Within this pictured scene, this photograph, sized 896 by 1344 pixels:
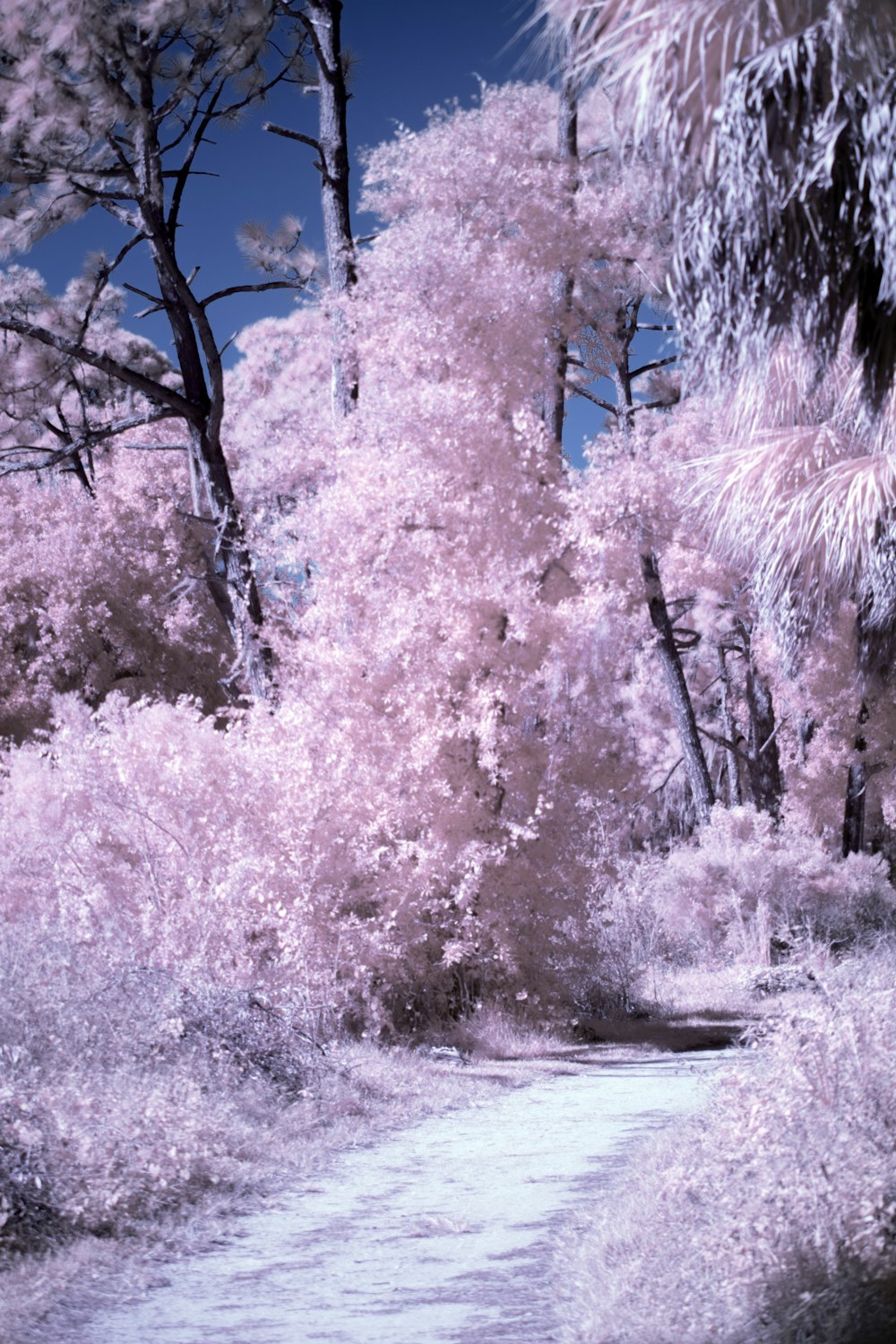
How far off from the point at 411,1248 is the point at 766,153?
4.90 metres

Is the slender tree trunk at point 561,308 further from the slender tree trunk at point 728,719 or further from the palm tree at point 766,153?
the slender tree trunk at point 728,719

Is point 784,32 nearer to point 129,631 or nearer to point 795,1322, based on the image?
point 795,1322

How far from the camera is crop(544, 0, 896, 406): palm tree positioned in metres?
A: 5.80

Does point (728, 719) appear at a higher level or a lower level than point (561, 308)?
lower

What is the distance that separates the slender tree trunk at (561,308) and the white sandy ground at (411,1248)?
7.64 meters

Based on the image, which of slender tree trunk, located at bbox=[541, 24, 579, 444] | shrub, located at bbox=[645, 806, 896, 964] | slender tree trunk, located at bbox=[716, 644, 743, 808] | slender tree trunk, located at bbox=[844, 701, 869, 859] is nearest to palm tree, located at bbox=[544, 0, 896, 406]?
slender tree trunk, located at bbox=[541, 24, 579, 444]

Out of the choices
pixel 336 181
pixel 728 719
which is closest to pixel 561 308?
pixel 336 181

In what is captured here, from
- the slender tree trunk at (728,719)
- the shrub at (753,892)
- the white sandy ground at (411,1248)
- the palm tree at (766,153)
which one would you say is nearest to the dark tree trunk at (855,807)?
the slender tree trunk at (728,719)

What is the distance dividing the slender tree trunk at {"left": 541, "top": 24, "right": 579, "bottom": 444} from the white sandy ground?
7.64 meters

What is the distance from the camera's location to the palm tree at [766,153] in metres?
5.80

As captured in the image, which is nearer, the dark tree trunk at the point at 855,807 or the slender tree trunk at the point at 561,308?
the slender tree trunk at the point at 561,308

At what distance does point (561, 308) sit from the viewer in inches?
614

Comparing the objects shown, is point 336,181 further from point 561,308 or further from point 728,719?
point 728,719

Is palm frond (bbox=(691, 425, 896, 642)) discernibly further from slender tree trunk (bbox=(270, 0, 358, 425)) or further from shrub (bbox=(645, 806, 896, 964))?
shrub (bbox=(645, 806, 896, 964))
